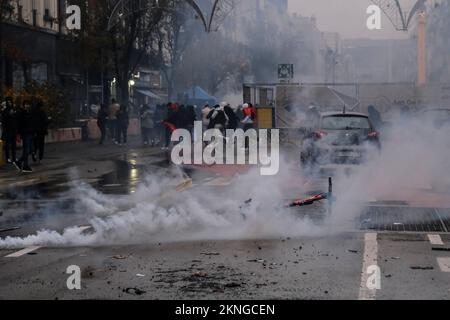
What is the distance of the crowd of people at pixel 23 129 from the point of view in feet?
76.2

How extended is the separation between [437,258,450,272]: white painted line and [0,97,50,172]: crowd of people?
592 inches

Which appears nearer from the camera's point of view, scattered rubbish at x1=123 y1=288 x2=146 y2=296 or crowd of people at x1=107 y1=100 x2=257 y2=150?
scattered rubbish at x1=123 y1=288 x2=146 y2=296

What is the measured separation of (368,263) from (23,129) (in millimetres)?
15743

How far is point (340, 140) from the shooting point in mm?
20531

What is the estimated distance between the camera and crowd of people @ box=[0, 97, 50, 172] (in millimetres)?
23219

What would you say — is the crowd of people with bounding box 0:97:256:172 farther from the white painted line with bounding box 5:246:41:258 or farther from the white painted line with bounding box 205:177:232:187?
the white painted line with bounding box 5:246:41:258

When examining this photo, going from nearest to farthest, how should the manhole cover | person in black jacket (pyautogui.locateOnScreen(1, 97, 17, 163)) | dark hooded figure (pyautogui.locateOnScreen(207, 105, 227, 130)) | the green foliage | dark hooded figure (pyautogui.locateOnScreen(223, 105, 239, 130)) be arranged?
the manhole cover, person in black jacket (pyautogui.locateOnScreen(1, 97, 17, 163)), dark hooded figure (pyautogui.locateOnScreen(207, 105, 227, 130)), dark hooded figure (pyautogui.locateOnScreen(223, 105, 239, 130)), the green foliage

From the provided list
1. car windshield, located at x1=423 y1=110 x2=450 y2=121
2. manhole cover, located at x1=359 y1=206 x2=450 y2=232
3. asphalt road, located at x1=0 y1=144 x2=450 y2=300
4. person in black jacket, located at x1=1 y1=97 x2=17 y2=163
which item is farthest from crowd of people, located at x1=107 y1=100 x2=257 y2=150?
asphalt road, located at x1=0 y1=144 x2=450 y2=300

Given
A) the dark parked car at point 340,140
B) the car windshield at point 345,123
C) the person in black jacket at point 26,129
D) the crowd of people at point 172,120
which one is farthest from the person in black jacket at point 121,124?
the car windshield at point 345,123

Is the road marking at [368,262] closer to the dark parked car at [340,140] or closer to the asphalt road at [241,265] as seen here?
the asphalt road at [241,265]

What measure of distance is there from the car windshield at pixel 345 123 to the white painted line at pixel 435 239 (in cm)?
963

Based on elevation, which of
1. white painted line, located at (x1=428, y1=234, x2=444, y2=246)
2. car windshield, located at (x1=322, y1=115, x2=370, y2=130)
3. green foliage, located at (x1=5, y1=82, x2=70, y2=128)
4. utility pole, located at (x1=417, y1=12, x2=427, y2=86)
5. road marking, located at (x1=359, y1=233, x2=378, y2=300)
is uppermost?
utility pole, located at (x1=417, y1=12, x2=427, y2=86)

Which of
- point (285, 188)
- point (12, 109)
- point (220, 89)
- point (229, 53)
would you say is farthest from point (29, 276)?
point (220, 89)

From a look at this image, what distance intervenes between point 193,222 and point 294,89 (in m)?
23.9
